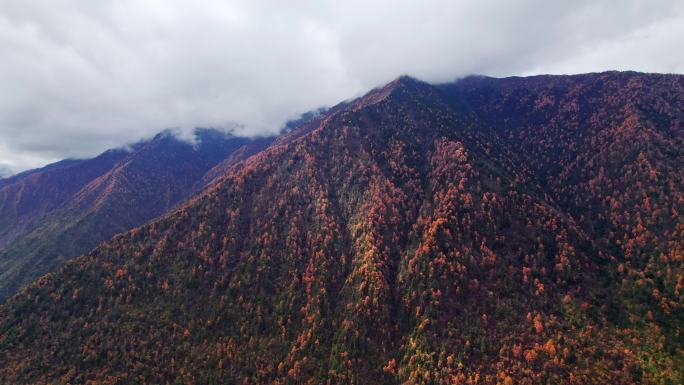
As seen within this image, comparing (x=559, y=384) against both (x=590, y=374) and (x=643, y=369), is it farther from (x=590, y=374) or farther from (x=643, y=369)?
(x=643, y=369)

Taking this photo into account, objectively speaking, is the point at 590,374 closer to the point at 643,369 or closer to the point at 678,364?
the point at 643,369

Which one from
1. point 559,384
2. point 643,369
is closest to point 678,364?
point 643,369

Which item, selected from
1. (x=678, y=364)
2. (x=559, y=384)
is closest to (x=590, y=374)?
(x=559, y=384)

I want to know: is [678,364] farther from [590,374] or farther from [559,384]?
[559,384]

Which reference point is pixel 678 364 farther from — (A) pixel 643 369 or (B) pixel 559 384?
(B) pixel 559 384
